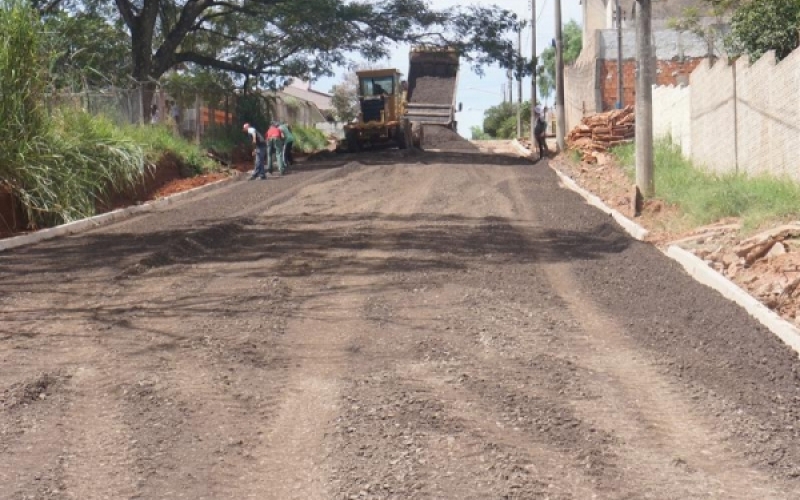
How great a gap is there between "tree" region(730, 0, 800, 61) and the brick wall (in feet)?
47.8

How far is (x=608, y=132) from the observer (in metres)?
32.0

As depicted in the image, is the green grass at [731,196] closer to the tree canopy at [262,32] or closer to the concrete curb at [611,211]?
the concrete curb at [611,211]

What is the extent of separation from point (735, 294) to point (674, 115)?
688 inches

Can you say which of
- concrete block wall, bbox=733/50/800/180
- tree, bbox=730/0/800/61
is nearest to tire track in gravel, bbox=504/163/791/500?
concrete block wall, bbox=733/50/800/180

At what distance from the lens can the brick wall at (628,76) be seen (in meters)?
40.9

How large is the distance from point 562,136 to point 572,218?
2177cm

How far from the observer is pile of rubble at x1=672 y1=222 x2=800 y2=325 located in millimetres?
10109

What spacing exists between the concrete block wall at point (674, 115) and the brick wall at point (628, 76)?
32.6 ft

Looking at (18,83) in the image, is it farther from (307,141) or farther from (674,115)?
(307,141)

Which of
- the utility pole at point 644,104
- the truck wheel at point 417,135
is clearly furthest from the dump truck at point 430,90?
the utility pole at point 644,104

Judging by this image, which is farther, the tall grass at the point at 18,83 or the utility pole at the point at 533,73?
the utility pole at the point at 533,73

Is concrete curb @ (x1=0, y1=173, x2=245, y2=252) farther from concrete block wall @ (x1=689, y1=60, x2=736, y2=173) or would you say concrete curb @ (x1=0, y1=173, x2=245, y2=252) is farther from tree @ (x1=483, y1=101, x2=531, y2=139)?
tree @ (x1=483, y1=101, x2=531, y2=139)

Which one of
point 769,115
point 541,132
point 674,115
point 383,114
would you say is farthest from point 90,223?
point 383,114

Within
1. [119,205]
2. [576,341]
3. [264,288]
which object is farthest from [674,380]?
[119,205]
